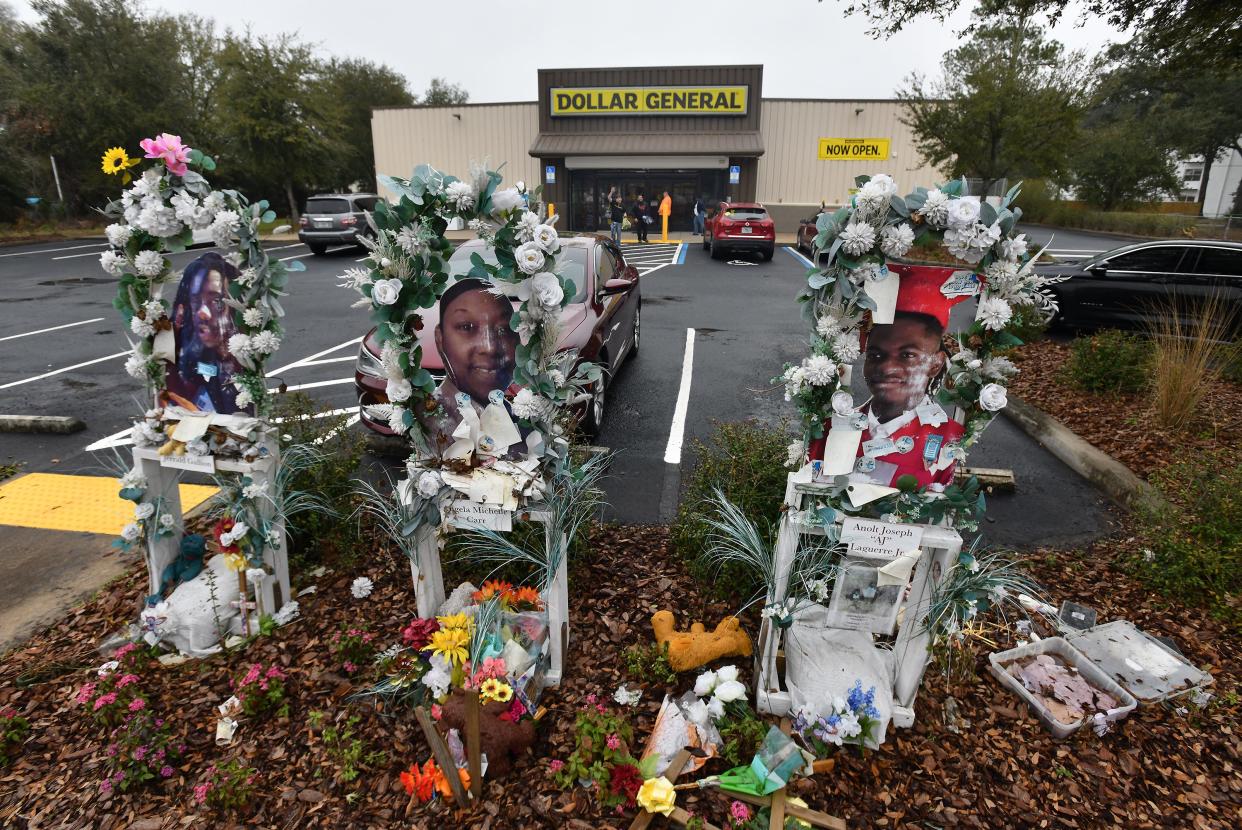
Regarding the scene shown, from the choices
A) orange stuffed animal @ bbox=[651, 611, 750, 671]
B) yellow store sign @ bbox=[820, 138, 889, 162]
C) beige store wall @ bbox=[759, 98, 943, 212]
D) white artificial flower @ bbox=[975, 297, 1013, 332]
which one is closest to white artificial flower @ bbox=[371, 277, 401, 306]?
orange stuffed animal @ bbox=[651, 611, 750, 671]

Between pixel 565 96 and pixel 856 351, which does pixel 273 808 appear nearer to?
pixel 856 351

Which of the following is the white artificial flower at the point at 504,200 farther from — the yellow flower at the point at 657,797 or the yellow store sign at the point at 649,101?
the yellow store sign at the point at 649,101

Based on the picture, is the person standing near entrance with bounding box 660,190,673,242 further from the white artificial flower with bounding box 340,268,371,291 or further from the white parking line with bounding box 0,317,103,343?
the white artificial flower with bounding box 340,268,371,291

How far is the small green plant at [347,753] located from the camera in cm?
257

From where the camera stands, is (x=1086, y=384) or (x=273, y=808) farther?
(x=1086, y=384)

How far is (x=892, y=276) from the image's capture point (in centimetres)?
237

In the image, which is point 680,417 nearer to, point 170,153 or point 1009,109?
point 170,153

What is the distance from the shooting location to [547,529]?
2.86 metres

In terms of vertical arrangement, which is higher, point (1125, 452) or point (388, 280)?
point (388, 280)

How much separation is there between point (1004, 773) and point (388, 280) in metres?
3.17

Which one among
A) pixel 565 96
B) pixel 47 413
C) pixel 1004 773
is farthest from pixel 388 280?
pixel 565 96

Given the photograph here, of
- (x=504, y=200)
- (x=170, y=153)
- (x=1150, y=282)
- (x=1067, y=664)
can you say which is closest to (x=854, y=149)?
(x=1150, y=282)

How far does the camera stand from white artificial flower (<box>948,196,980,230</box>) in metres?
2.23

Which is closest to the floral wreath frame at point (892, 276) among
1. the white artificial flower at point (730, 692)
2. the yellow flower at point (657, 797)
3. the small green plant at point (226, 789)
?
the white artificial flower at point (730, 692)
